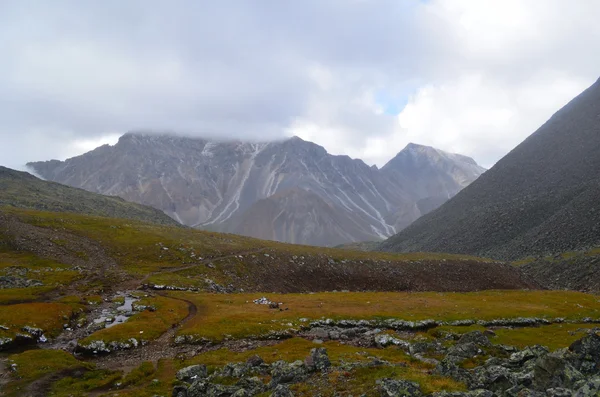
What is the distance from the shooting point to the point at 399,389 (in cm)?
2236

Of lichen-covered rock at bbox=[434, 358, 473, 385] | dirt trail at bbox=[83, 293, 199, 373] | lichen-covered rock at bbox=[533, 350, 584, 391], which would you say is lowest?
dirt trail at bbox=[83, 293, 199, 373]

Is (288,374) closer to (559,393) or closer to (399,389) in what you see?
(399,389)

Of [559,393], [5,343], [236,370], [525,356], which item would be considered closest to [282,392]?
[236,370]

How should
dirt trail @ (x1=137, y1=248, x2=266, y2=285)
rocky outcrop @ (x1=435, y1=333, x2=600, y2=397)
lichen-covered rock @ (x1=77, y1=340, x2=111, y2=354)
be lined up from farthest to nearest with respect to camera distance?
dirt trail @ (x1=137, y1=248, x2=266, y2=285)
lichen-covered rock @ (x1=77, y1=340, x2=111, y2=354)
rocky outcrop @ (x1=435, y1=333, x2=600, y2=397)

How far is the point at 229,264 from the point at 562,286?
91.8 m

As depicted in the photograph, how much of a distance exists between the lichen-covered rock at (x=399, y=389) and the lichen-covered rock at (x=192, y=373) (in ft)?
50.4

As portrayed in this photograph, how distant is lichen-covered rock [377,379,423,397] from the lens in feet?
71.8

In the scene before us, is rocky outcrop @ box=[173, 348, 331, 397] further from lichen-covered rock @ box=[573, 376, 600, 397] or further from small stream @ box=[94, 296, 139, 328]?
small stream @ box=[94, 296, 139, 328]

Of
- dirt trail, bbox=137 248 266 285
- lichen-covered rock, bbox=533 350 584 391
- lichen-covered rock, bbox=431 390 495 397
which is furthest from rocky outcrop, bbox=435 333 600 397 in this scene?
dirt trail, bbox=137 248 266 285

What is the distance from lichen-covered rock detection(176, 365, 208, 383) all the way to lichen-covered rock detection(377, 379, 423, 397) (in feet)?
50.4

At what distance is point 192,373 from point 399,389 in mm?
17540

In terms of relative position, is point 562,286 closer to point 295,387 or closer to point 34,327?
point 295,387

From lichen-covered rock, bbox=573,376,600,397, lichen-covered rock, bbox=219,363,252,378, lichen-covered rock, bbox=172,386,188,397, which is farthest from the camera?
lichen-covered rock, bbox=219,363,252,378

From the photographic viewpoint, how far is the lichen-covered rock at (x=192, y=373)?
101 ft
